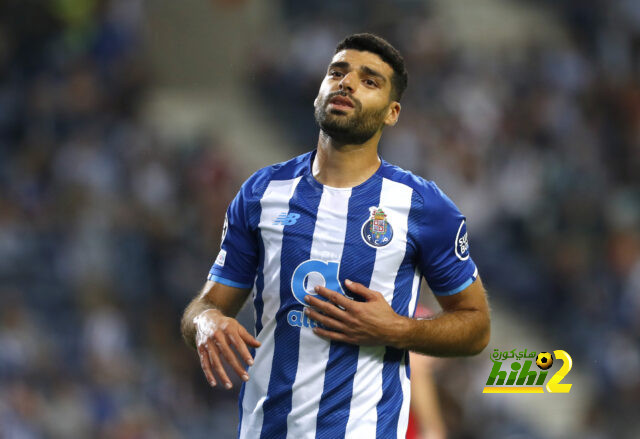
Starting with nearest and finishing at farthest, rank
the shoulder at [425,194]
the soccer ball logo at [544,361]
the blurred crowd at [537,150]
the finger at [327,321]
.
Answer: the finger at [327,321], the shoulder at [425,194], the soccer ball logo at [544,361], the blurred crowd at [537,150]

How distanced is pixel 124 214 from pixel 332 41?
360 centimetres

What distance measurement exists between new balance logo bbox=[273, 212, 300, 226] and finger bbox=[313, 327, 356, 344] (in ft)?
1.34

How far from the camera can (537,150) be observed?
33.7 ft

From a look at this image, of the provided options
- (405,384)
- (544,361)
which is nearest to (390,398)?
(405,384)

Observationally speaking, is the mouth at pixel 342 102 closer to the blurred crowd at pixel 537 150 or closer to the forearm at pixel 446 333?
the forearm at pixel 446 333

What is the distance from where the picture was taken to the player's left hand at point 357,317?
10.3 ft

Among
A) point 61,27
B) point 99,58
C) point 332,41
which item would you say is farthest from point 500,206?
point 61,27

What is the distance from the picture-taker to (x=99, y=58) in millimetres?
11773

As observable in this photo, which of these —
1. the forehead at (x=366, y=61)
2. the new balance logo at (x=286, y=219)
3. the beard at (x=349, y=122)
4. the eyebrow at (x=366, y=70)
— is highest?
the forehead at (x=366, y=61)

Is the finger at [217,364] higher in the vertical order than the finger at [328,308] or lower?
lower

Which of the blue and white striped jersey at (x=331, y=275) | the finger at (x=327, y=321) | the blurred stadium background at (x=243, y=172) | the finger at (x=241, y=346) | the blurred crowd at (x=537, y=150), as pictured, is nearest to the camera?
the finger at (x=241, y=346)

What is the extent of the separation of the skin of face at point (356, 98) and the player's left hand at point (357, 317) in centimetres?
59

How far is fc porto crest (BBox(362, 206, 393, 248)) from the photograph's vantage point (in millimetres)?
3316

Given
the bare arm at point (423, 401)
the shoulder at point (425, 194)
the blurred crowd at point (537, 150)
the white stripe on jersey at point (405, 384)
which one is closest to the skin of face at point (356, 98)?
the shoulder at point (425, 194)
